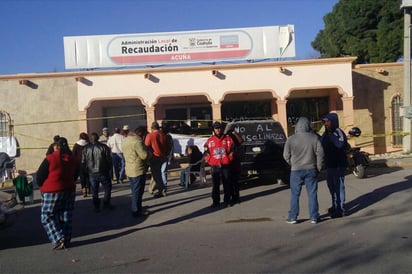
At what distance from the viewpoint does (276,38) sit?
19000mm

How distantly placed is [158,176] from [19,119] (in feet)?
31.9

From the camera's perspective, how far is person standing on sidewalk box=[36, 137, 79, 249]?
703cm

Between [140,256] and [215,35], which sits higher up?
[215,35]

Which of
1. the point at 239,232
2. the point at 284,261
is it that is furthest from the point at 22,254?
the point at 284,261

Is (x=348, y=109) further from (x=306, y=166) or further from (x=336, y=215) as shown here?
(x=306, y=166)

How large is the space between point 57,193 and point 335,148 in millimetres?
4941

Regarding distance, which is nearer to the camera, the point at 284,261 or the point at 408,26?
the point at 284,261

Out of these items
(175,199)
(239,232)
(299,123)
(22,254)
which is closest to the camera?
(22,254)

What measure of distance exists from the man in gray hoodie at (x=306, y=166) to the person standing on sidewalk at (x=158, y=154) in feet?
13.8

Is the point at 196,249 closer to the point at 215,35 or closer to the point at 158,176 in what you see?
the point at 158,176

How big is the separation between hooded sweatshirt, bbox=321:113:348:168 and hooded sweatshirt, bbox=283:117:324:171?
72cm

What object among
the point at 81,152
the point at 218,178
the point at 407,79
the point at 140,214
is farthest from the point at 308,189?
the point at 407,79

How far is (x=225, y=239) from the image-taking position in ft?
23.6

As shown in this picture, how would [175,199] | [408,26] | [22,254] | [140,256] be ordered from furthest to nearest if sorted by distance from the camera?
[408,26]
[175,199]
[22,254]
[140,256]
